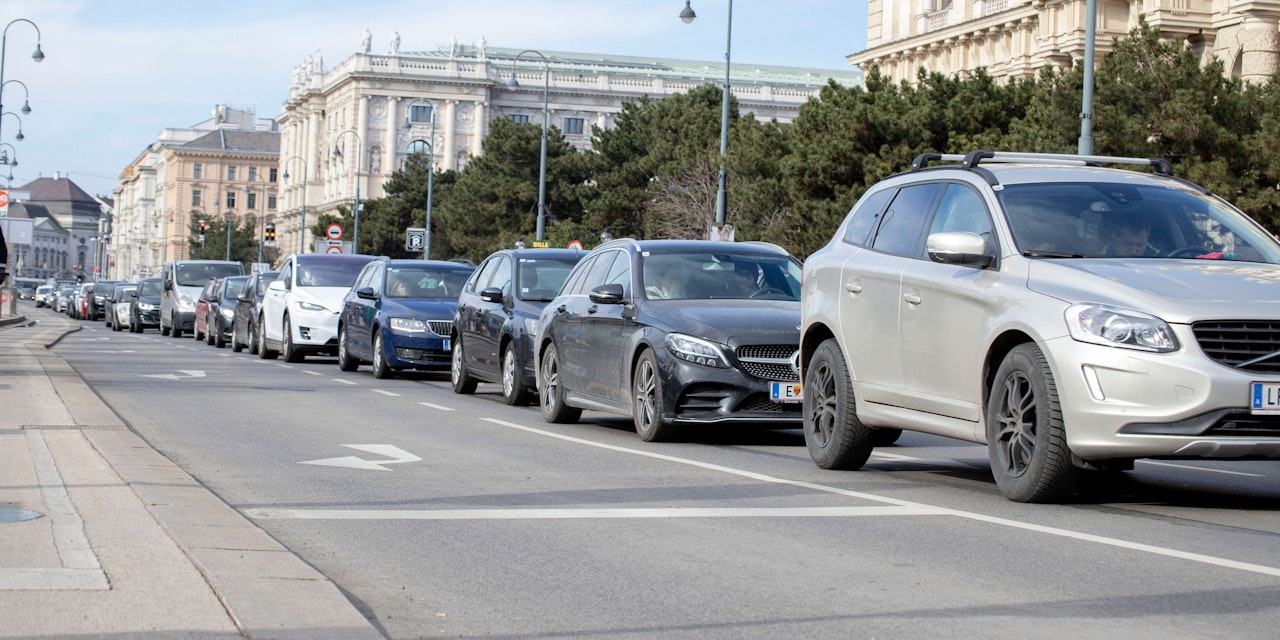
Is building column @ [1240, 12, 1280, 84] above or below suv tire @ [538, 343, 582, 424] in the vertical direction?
above

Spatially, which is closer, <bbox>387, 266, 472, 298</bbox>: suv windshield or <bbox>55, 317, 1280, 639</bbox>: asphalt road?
<bbox>55, 317, 1280, 639</bbox>: asphalt road

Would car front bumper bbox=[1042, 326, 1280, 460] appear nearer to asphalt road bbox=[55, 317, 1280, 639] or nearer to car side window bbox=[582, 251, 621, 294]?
asphalt road bbox=[55, 317, 1280, 639]

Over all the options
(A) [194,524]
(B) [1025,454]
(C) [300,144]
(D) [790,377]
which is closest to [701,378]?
(D) [790,377]

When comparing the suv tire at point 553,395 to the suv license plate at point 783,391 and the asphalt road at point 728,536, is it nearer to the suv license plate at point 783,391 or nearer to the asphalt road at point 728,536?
the asphalt road at point 728,536

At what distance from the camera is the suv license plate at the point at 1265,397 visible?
7883 mm

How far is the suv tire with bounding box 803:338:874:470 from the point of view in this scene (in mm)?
10289

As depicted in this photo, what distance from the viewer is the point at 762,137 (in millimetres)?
46312

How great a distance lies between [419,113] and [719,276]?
132 m

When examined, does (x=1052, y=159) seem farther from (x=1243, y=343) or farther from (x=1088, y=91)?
(x=1088, y=91)

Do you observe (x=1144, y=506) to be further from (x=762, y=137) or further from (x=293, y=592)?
(x=762, y=137)

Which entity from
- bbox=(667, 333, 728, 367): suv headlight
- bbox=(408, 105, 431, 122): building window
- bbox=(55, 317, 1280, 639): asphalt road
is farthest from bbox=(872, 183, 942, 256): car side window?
bbox=(408, 105, 431, 122): building window

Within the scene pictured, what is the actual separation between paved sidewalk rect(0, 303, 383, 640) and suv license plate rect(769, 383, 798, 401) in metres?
4.26

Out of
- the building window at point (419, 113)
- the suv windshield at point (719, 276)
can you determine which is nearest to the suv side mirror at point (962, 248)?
the suv windshield at point (719, 276)

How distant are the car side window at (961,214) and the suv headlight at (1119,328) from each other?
1152 millimetres
